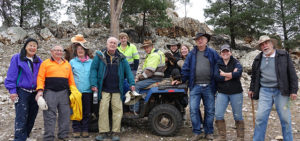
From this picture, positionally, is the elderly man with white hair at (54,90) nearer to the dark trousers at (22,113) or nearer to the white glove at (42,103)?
the white glove at (42,103)

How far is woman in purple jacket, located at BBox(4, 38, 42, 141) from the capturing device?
12.5ft

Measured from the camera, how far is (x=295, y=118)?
6.24 meters

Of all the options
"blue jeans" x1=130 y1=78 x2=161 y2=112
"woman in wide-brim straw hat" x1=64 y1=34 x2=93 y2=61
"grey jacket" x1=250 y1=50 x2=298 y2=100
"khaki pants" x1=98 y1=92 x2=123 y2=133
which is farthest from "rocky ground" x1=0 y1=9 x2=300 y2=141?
"woman in wide-brim straw hat" x1=64 y1=34 x2=93 y2=61

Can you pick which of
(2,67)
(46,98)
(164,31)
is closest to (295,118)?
(46,98)

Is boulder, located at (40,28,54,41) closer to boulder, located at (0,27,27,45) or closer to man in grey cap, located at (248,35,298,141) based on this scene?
boulder, located at (0,27,27,45)

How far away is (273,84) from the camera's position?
3.75 meters

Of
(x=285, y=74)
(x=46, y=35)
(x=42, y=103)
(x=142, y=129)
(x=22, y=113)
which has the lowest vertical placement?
(x=142, y=129)

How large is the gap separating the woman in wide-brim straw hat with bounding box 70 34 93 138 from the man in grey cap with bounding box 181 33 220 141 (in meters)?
2.05

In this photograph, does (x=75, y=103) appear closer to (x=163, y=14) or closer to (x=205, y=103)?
(x=205, y=103)

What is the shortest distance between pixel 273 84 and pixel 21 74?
172 inches

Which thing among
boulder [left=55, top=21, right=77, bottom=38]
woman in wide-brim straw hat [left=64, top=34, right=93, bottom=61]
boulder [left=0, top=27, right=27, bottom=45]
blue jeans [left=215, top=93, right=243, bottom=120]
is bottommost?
blue jeans [left=215, top=93, right=243, bottom=120]

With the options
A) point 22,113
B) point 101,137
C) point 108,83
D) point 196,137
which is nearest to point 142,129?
Result: point 101,137

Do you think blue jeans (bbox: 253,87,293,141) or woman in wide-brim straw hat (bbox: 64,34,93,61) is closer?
blue jeans (bbox: 253,87,293,141)

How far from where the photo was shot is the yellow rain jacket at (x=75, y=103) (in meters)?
4.27
